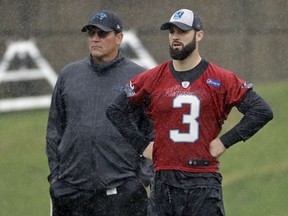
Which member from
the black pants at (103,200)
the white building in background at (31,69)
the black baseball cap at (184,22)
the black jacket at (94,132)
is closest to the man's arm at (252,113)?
the black baseball cap at (184,22)

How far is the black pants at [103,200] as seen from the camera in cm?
961

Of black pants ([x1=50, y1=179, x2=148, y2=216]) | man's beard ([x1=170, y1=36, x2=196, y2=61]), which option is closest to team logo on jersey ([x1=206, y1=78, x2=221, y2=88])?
man's beard ([x1=170, y1=36, x2=196, y2=61])

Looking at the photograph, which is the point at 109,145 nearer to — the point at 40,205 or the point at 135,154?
the point at 135,154

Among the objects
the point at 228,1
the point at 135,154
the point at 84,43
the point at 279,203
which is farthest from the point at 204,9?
the point at 135,154

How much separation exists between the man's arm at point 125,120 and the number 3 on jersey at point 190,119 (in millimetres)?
383

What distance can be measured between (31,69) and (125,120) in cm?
782

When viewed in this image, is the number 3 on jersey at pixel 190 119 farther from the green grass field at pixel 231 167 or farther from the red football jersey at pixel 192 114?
the green grass field at pixel 231 167

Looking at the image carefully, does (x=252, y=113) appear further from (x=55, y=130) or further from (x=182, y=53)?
(x=55, y=130)

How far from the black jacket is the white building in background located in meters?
7.06

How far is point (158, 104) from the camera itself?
8867 mm

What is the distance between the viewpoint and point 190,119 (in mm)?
8773

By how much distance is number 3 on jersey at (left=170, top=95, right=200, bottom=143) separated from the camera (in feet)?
28.8

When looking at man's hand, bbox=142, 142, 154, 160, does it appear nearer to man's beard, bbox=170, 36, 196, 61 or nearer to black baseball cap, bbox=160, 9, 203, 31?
man's beard, bbox=170, 36, 196, 61

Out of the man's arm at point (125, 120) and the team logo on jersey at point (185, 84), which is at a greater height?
the team logo on jersey at point (185, 84)
